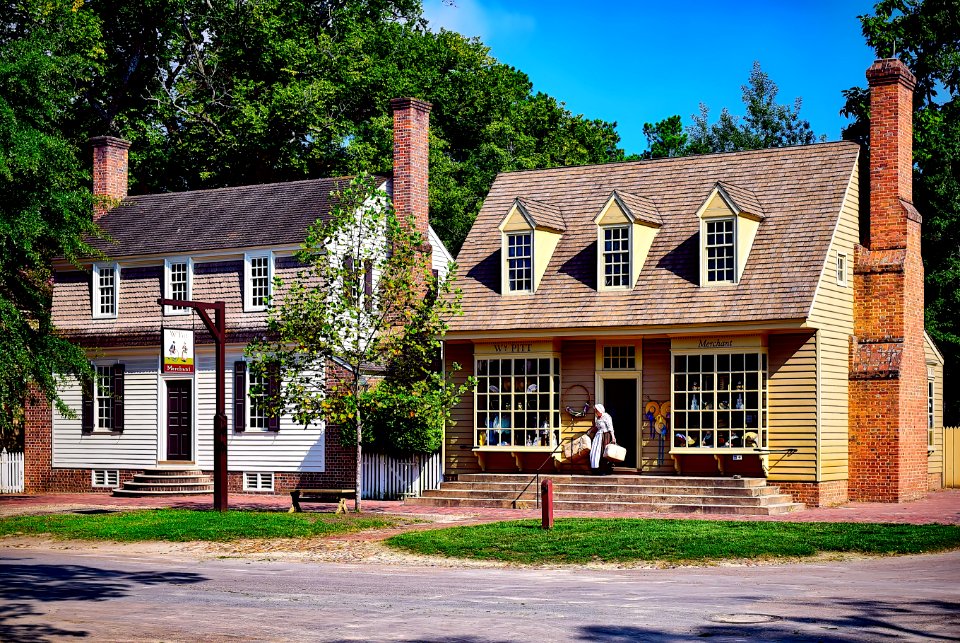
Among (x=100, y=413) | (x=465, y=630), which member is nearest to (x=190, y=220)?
(x=100, y=413)

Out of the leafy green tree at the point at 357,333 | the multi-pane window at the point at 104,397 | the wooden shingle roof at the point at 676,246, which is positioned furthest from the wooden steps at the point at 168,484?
the wooden shingle roof at the point at 676,246

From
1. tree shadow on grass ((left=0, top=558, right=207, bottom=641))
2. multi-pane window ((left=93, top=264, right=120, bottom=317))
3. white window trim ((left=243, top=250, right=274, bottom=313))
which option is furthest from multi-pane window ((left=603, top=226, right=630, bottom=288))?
multi-pane window ((left=93, top=264, right=120, bottom=317))

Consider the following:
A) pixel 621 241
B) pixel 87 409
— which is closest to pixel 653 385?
pixel 621 241

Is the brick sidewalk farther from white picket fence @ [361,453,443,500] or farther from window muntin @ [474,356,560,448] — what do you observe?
window muntin @ [474,356,560,448]

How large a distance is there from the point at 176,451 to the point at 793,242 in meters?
18.2

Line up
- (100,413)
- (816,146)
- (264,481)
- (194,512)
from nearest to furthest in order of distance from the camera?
(194,512) → (816,146) → (264,481) → (100,413)

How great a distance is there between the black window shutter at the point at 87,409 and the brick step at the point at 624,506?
12061 millimetres

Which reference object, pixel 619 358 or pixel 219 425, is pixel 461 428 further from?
pixel 219 425

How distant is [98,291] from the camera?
3716 centimetres

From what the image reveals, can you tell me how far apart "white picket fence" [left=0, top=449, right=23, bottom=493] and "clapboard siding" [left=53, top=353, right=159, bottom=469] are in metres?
1.29

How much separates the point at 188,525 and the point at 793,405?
13.3 metres

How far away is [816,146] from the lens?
30516 millimetres

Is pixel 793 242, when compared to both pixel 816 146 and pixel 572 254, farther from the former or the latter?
pixel 572 254

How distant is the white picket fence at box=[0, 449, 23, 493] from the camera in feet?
121
